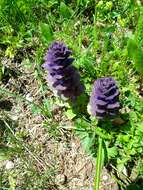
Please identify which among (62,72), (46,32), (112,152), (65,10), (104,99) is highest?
(65,10)

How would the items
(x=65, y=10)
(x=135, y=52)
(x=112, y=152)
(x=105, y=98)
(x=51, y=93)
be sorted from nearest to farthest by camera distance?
1. (x=105, y=98)
2. (x=112, y=152)
3. (x=135, y=52)
4. (x=51, y=93)
5. (x=65, y=10)

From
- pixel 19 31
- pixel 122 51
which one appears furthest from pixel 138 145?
pixel 19 31

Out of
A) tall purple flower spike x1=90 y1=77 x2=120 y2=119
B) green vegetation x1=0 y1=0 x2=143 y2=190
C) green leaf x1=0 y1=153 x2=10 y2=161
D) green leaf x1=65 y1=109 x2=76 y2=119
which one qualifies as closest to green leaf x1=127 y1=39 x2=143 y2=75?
green vegetation x1=0 y1=0 x2=143 y2=190

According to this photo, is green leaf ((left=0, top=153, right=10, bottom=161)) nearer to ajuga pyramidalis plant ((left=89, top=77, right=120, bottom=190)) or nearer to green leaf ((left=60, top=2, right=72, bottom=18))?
ajuga pyramidalis plant ((left=89, top=77, right=120, bottom=190))

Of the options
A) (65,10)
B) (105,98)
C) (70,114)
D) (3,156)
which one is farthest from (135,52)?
(3,156)

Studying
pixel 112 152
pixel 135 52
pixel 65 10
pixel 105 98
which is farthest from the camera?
pixel 65 10

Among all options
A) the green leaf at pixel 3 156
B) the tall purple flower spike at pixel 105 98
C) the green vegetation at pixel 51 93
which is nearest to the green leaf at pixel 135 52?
the green vegetation at pixel 51 93

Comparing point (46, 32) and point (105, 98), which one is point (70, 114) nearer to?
point (105, 98)
